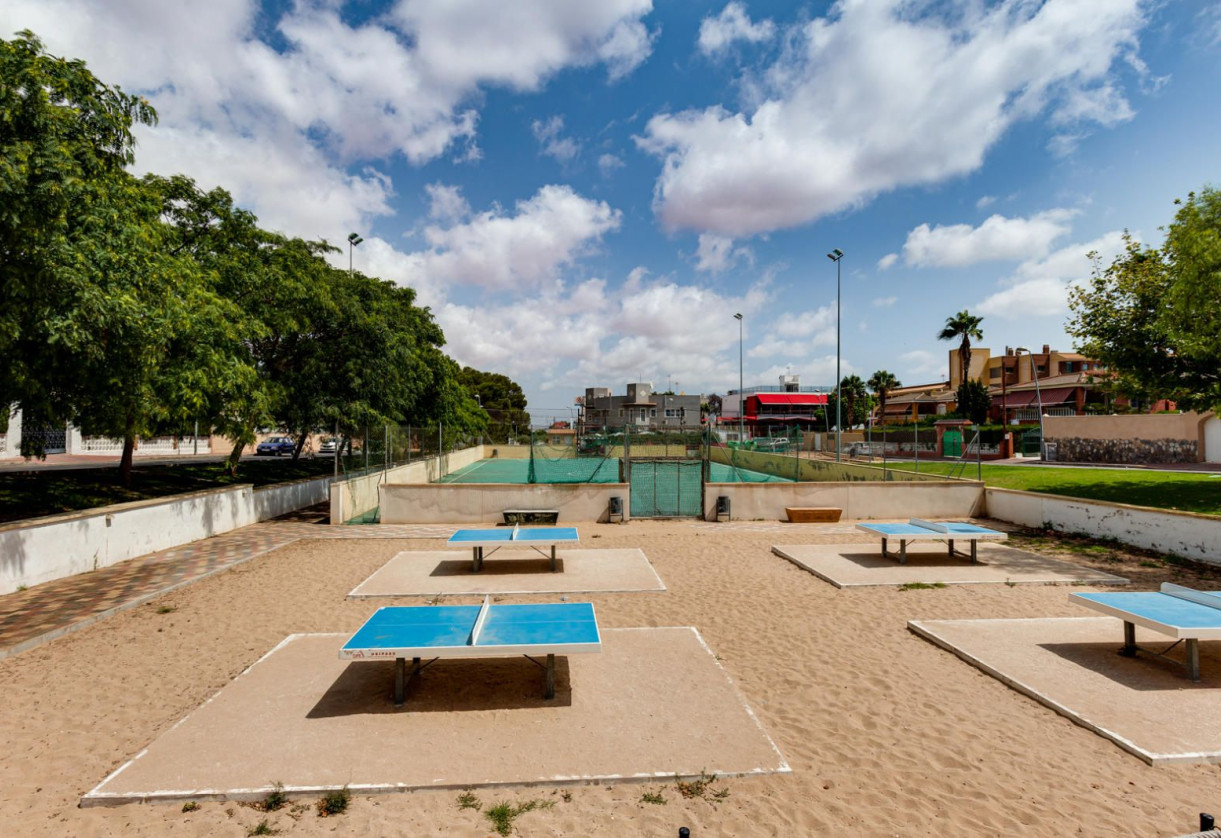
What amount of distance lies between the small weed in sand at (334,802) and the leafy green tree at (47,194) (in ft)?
25.8

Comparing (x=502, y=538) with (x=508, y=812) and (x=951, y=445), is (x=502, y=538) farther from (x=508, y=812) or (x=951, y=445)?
(x=951, y=445)

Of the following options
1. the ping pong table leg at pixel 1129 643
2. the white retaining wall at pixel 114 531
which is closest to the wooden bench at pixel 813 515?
the ping pong table leg at pixel 1129 643

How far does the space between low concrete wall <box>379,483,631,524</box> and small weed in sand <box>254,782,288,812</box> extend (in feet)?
44.8

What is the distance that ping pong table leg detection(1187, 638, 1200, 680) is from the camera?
20.7 ft

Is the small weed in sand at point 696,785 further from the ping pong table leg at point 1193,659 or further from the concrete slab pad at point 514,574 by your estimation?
the concrete slab pad at point 514,574

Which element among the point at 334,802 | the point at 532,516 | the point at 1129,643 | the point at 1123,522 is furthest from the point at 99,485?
the point at 1123,522

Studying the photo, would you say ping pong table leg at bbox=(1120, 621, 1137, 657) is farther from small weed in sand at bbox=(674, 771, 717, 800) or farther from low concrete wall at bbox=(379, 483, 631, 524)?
low concrete wall at bbox=(379, 483, 631, 524)

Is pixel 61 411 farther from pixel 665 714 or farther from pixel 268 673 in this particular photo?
pixel 665 714

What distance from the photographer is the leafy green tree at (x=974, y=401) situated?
5825 cm

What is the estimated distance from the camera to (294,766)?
15.2 feet

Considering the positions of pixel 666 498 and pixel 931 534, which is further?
pixel 666 498

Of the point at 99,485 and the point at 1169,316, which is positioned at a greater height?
the point at 1169,316

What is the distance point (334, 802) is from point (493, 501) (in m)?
14.1

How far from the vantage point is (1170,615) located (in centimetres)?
663
